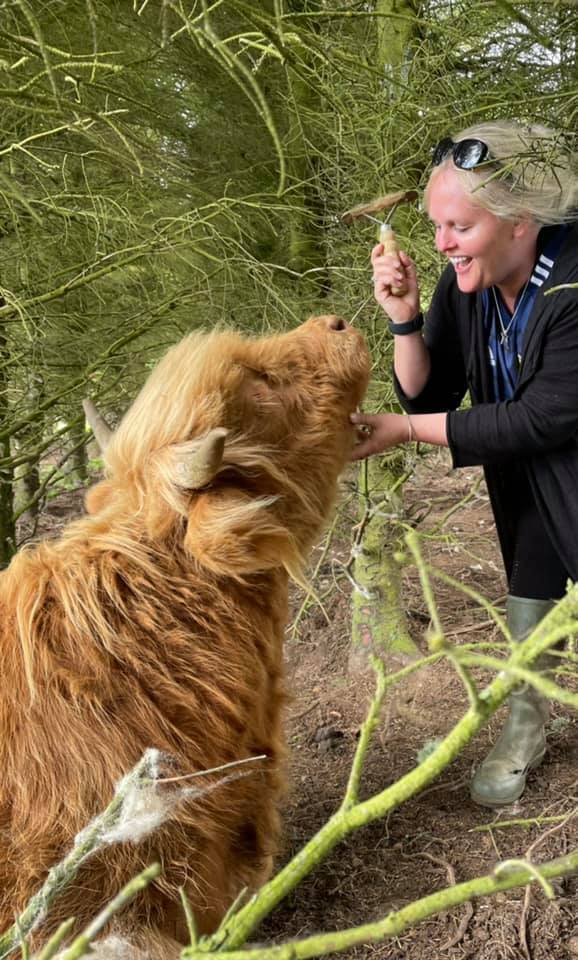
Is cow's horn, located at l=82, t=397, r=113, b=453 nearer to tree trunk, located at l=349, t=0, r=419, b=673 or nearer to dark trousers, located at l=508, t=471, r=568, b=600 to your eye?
dark trousers, located at l=508, t=471, r=568, b=600

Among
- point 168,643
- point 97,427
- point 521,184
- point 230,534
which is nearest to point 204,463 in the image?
point 230,534

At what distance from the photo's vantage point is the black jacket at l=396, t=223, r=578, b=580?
250 centimetres

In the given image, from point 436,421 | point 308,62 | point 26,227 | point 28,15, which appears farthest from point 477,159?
point 26,227

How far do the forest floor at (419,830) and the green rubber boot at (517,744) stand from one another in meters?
0.07

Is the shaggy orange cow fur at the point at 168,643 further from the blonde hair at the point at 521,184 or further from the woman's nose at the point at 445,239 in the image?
the blonde hair at the point at 521,184

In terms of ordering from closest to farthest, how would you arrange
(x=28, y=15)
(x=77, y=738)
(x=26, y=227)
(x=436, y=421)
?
(x=28, y=15) < (x=77, y=738) < (x=436, y=421) < (x=26, y=227)

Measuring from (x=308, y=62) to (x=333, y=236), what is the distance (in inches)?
41.9

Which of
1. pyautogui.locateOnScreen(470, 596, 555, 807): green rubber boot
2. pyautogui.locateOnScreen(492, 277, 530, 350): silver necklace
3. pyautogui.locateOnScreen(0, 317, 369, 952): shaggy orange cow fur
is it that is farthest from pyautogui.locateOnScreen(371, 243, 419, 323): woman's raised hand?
pyautogui.locateOnScreen(470, 596, 555, 807): green rubber boot

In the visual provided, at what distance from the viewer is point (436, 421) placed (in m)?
2.73

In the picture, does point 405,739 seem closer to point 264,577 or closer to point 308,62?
point 264,577

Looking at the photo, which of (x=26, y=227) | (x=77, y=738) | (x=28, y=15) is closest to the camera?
(x=28, y=15)

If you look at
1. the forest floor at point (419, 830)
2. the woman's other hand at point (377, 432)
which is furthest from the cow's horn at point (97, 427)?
the forest floor at point (419, 830)

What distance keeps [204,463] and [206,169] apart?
3.78 meters

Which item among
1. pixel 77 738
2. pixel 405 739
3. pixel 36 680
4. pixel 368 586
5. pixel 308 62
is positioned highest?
pixel 308 62
